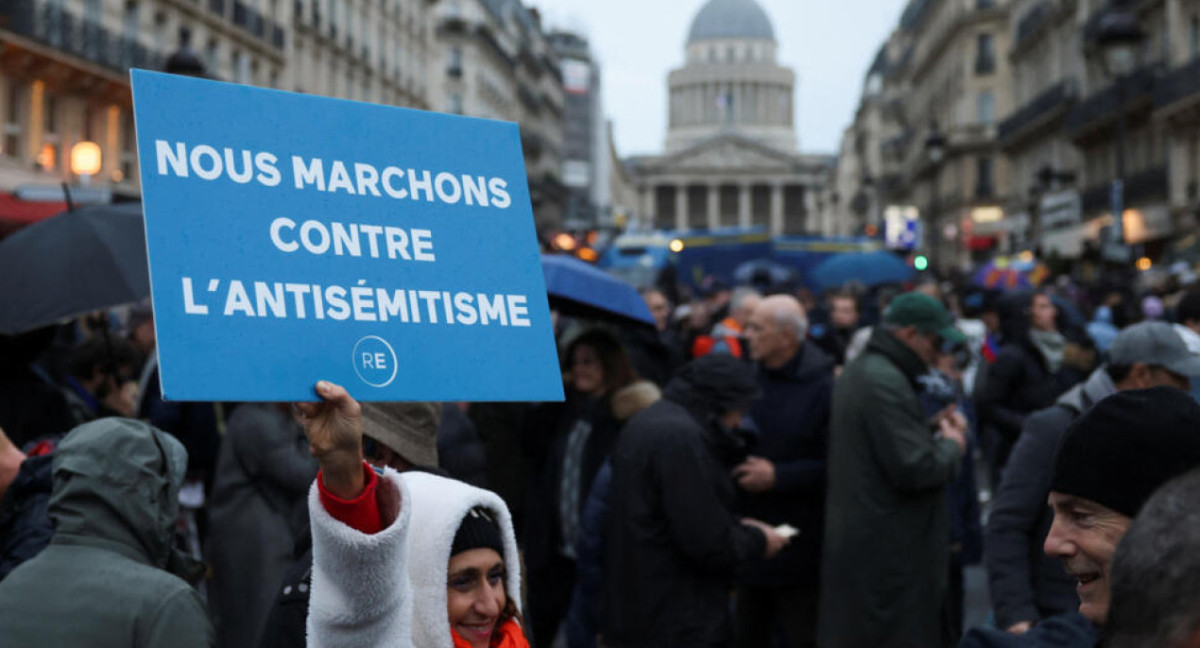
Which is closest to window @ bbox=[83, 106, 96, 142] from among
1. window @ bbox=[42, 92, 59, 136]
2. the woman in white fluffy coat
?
window @ bbox=[42, 92, 59, 136]

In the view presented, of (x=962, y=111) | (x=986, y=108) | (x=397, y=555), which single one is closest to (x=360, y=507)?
(x=397, y=555)

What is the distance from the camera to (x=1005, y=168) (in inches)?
2406

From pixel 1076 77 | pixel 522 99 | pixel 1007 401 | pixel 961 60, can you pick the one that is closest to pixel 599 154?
pixel 522 99

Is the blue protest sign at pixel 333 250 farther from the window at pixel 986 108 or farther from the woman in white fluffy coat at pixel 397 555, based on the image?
the window at pixel 986 108

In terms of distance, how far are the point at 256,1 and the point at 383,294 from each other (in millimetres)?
37221

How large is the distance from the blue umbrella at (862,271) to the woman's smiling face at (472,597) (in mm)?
15985

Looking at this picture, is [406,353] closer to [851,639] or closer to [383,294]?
[383,294]

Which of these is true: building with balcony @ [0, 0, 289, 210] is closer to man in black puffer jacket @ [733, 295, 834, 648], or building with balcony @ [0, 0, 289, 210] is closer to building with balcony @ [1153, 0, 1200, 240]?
man in black puffer jacket @ [733, 295, 834, 648]

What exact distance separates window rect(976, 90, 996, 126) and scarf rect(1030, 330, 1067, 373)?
183 feet

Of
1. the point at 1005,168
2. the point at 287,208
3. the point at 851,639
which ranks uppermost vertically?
the point at 1005,168

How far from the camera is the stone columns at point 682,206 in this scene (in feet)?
506

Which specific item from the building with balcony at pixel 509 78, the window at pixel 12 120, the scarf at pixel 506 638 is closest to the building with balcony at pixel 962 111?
the building with balcony at pixel 509 78

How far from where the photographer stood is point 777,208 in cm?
15750

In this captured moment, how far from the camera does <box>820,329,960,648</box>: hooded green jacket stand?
5.69m
